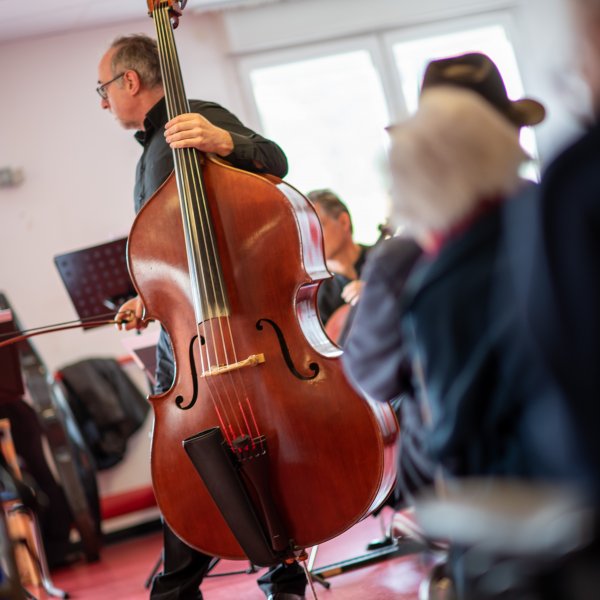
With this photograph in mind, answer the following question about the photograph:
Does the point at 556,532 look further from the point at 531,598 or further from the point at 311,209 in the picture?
the point at 311,209

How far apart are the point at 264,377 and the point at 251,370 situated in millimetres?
38

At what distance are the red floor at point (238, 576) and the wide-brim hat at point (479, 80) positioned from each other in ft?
4.86

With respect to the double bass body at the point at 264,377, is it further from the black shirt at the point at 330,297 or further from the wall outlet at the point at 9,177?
the wall outlet at the point at 9,177

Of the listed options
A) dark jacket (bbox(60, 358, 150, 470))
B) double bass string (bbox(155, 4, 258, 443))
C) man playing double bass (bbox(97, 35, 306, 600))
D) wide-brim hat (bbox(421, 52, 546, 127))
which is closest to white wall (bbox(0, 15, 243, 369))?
dark jacket (bbox(60, 358, 150, 470))

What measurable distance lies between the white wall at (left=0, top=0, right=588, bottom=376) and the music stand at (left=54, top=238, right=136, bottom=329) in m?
1.99

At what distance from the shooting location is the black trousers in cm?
246

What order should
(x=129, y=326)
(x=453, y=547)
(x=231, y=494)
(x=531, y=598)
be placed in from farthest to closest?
1. (x=129, y=326)
2. (x=231, y=494)
3. (x=453, y=547)
4. (x=531, y=598)

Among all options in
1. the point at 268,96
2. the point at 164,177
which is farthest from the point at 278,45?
the point at 164,177

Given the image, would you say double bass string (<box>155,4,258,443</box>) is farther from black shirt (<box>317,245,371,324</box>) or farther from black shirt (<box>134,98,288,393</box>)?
black shirt (<box>317,245,371,324</box>)

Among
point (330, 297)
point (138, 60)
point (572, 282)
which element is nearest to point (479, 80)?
point (572, 282)

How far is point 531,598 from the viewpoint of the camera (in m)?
1.08

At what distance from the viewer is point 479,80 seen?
1.53 metres

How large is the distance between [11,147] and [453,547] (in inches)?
181

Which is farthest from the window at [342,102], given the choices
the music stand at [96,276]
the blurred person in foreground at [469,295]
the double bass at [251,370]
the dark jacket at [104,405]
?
the blurred person in foreground at [469,295]
